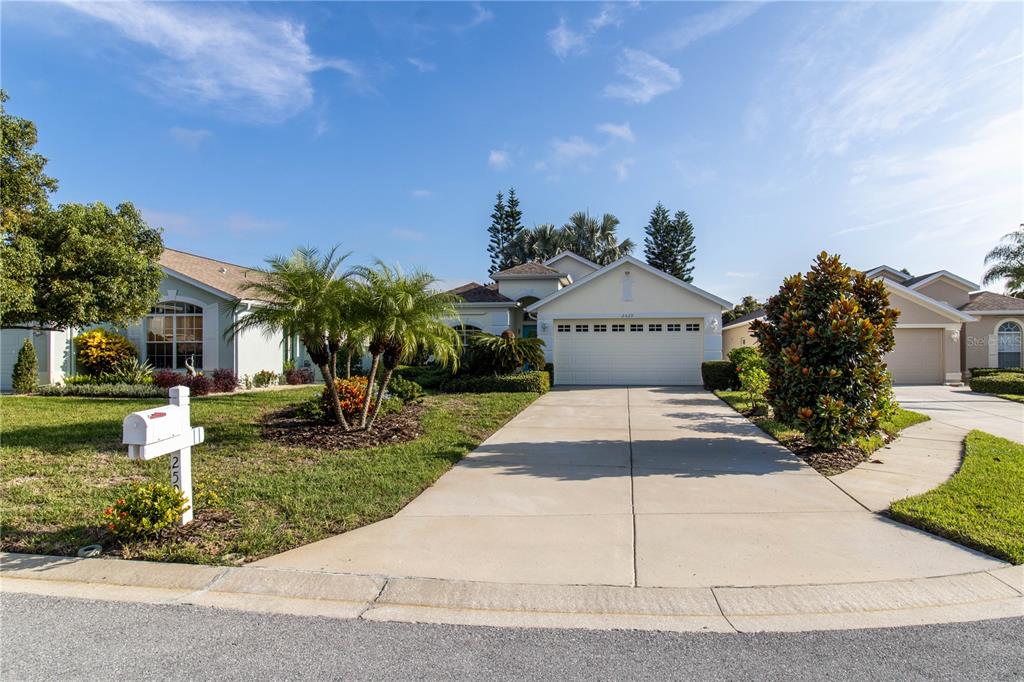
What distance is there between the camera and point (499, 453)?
8547mm

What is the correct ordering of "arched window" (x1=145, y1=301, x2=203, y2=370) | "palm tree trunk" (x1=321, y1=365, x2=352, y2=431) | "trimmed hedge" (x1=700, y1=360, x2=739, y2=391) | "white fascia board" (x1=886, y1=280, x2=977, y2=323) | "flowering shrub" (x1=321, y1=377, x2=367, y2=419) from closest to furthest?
"palm tree trunk" (x1=321, y1=365, x2=352, y2=431)
"flowering shrub" (x1=321, y1=377, x2=367, y2=419)
"trimmed hedge" (x1=700, y1=360, x2=739, y2=391)
"arched window" (x1=145, y1=301, x2=203, y2=370)
"white fascia board" (x1=886, y1=280, x2=977, y2=323)

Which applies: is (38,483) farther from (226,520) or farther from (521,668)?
(521,668)

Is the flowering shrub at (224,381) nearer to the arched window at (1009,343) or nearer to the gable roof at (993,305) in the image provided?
the gable roof at (993,305)

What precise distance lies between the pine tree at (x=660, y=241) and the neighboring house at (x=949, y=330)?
27.9 metres

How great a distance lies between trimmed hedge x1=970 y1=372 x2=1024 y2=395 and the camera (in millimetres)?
16375

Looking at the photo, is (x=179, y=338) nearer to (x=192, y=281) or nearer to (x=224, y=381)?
(x=192, y=281)

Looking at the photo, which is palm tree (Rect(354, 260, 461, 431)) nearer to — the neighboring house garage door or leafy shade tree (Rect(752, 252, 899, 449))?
leafy shade tree (Rect(752, 252, 899, 449))

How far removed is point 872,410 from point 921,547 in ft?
11.4

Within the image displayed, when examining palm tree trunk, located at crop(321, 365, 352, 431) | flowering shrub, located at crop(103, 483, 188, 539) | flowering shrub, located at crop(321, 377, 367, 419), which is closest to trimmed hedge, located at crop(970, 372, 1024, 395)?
flowering shrub, located at crop(321, 377, 367, 419)

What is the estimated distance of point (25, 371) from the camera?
54.0 feet

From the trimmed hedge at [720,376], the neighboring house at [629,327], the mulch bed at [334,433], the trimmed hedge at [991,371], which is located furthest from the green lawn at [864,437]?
the trimmed hedge at [991,371]

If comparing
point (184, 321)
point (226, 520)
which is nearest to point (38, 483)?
point (226, 520)

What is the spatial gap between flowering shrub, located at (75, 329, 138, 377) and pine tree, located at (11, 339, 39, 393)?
1.09 metres

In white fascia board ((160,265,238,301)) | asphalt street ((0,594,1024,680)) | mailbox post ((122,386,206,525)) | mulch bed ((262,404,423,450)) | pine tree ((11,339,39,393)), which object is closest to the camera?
asphalt street ((0,594,1024,680))
